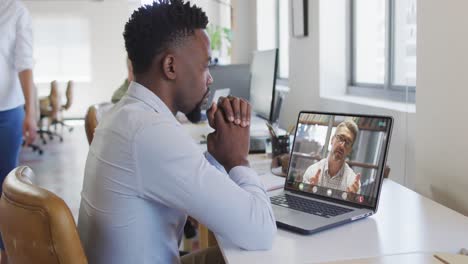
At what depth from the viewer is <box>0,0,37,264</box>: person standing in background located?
2.41 metres

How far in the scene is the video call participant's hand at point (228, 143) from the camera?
1.30 m

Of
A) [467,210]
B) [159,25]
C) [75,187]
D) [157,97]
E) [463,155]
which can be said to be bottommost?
[75,187]

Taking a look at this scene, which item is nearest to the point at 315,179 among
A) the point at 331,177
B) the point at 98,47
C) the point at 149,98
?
the point at 331,177

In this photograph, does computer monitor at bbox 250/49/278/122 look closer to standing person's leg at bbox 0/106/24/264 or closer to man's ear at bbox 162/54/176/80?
standing person's leg at bbox 0/106/24/264

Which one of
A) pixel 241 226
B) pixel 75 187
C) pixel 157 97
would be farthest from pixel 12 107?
pixel 75 187

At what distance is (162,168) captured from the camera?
1.07m

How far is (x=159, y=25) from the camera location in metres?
1.20

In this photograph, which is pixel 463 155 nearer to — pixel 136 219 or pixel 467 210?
pixel 467 210

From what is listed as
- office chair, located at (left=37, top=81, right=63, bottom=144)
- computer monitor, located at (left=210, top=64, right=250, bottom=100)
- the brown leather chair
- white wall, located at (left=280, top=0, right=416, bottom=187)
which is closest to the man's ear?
the brown leather chair

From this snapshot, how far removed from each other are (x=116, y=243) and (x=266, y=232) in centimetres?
32

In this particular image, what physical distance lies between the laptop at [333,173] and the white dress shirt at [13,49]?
56.0 inches

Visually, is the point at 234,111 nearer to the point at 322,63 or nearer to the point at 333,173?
the point at 333,173

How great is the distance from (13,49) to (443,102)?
188 centimetres

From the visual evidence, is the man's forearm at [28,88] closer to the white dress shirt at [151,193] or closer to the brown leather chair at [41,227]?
the white dress shirt at [151,193]
